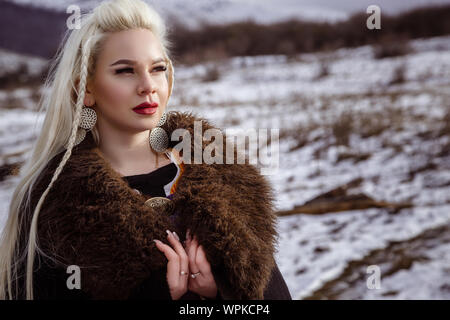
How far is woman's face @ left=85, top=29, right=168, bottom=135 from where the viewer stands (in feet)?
5.12

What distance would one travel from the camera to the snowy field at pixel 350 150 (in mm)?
3605

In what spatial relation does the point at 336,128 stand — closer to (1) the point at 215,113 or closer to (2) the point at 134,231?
(1) the point at 215,113

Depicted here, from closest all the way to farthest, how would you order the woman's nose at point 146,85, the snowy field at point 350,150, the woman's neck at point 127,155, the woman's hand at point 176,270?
the woman's hand at point 176,270 < the woman's nose at point 146,85 < the woman's neck at point 127,155 < the snowy field at point 350,150

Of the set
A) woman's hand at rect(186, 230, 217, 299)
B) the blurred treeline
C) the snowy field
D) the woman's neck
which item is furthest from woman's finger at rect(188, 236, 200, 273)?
the blurred treeline

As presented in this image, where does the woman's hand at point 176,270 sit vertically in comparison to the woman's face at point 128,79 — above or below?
below

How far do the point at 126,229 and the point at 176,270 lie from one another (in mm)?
220

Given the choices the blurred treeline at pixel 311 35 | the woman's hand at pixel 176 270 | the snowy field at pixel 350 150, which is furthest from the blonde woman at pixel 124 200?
the blurred treeline at pixel 311 35

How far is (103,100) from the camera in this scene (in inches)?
62.7

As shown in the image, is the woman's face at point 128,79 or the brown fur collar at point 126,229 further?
the woman's face at point 128,79

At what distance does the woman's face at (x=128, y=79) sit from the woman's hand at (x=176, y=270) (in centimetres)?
47

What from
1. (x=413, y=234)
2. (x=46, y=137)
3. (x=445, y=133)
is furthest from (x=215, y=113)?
(x=46, y=137)

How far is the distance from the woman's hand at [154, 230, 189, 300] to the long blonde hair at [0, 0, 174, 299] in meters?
0.48

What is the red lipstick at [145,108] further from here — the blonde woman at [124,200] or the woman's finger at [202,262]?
the woman's finger at [202,262]

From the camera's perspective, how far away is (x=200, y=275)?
1.47 m
